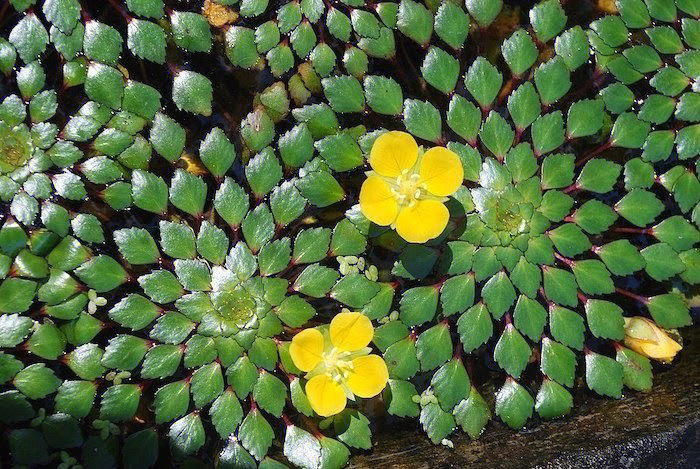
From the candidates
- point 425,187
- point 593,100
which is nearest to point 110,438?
point 425,187

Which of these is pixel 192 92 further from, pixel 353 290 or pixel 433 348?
pixel 433 348

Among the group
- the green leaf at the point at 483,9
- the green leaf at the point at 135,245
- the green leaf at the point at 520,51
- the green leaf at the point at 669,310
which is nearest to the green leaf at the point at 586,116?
the green leaf at the point at 520,51

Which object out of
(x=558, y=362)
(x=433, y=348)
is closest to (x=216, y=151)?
(x=433, y=348)

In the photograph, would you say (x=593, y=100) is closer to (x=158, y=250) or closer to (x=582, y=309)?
(x=582, y=309)

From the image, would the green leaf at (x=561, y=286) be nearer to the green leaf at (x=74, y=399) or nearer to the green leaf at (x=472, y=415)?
the green leaf at (x=472, y=415)

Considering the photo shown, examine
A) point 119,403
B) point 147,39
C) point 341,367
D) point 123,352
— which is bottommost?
point 119,403
